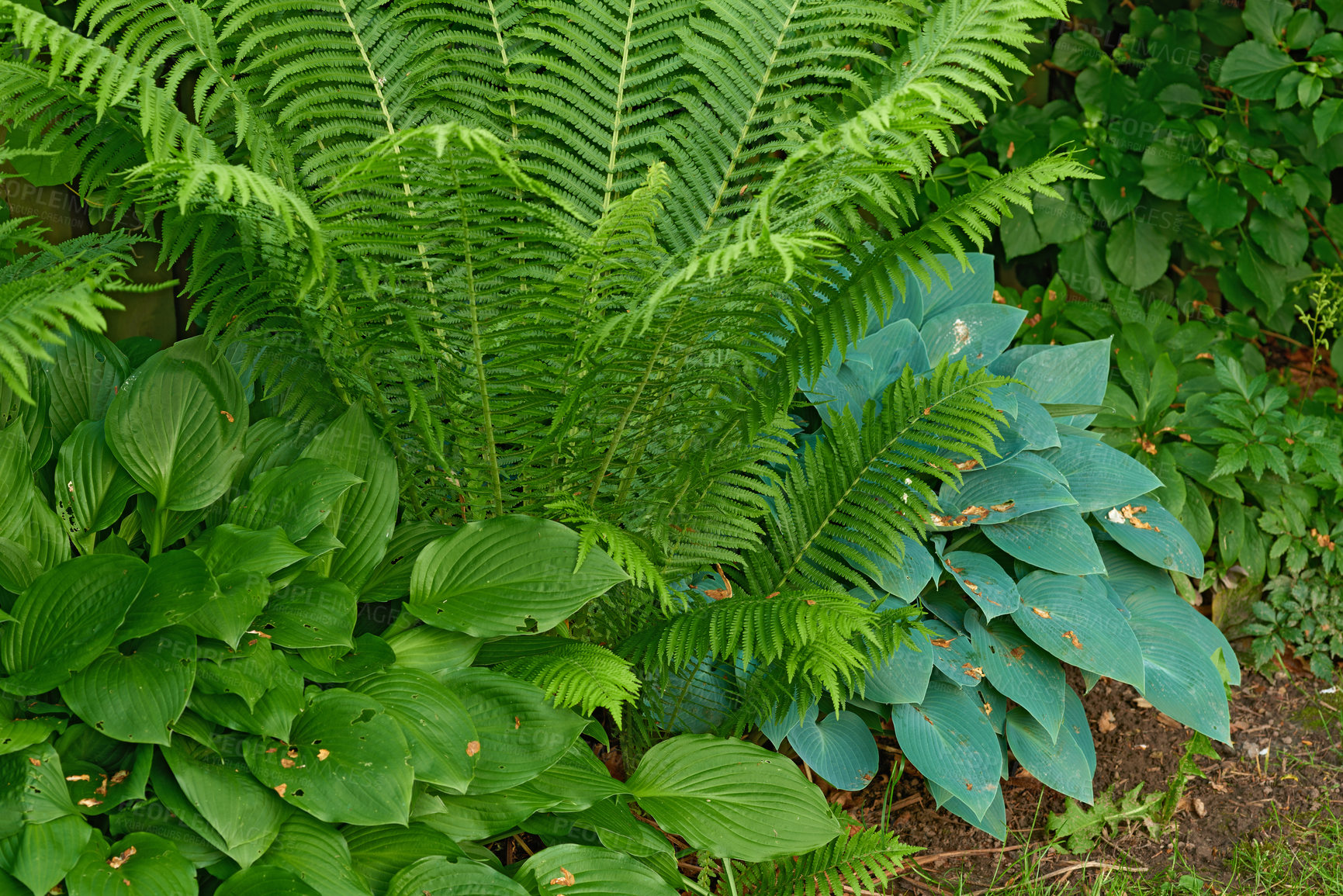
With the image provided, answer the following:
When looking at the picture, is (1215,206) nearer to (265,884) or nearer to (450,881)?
(450,881)

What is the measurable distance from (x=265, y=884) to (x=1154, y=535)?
6.70 ft

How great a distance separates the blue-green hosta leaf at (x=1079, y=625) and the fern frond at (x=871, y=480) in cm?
31

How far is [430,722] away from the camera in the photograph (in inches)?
64.4

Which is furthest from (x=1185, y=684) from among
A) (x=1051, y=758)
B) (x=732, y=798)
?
(x=732, y=798)

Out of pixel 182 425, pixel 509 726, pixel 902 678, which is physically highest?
pixel 182 425

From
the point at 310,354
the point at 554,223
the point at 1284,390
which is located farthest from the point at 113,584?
the point at 1284,390

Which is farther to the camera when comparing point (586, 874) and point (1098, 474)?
point (1098, 474)

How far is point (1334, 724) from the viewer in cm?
275

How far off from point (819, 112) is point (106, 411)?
58.6 inches

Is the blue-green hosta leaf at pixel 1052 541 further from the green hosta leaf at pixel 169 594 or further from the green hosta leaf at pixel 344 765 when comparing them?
the green hosta leaf at pixel 169 594

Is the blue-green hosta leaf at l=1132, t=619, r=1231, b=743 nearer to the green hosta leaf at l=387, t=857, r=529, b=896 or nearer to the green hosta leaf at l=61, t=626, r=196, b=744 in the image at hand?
the green hosta leaf at l=387, t=857, r=529, b=896

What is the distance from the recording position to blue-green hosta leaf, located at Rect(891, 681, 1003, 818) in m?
2.03

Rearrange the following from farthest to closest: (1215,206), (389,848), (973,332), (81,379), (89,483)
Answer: (1215,206) → (973,332) → (81,379) → (89,483) → (389,848)

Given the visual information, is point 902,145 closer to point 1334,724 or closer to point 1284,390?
point 1284,390
